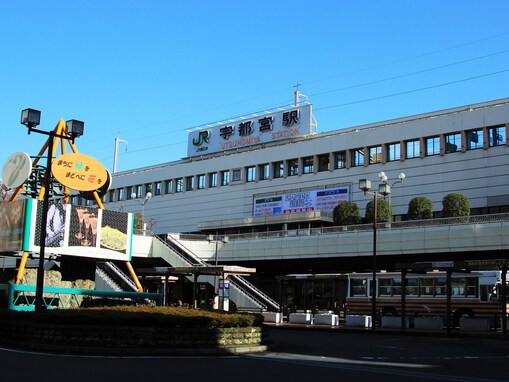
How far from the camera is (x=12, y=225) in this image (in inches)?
1275

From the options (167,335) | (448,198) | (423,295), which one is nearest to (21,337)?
(167,335)

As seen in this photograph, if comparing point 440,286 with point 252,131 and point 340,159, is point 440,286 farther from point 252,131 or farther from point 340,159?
point 252,131

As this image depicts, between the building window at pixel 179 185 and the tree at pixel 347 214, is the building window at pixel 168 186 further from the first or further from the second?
the tree at pixel 347 214

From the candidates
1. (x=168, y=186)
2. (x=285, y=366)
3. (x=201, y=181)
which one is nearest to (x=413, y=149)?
(x=201, y=181)

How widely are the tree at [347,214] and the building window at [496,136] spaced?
13.4 metres

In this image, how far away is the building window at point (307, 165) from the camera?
228ft

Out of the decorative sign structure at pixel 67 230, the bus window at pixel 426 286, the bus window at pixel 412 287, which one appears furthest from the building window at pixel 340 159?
the decorative sign structure at pixel 67 230

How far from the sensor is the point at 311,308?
4834cm

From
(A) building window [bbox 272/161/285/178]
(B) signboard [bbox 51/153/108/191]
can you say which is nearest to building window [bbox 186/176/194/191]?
(A) building window [bbox 272/161/285/178]

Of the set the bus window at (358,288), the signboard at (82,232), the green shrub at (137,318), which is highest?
the signboard at (82,232)

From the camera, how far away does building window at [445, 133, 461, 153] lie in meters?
58.3

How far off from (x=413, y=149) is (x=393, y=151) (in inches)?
86.9

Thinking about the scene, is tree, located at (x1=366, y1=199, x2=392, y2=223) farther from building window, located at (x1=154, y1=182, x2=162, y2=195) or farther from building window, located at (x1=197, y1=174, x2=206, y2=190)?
building window, located at (x1=154, y1=182, x2=162, y2=195)

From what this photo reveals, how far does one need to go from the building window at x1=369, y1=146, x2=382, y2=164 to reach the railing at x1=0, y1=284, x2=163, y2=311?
A: 35627 millimetres
